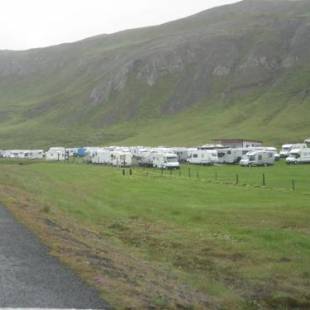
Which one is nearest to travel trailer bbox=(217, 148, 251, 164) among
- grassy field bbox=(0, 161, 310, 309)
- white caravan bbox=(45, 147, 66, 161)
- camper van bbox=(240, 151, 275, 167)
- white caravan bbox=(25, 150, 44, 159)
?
camper van bbox=(240, 151, 275, 167)

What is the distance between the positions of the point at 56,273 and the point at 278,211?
2521cm

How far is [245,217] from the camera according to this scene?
37125 millimetres

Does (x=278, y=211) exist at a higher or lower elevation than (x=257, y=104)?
lower

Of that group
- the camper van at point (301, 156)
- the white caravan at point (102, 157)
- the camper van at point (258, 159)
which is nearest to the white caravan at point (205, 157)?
the camper van at point (258, 159)

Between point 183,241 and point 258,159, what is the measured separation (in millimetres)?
57069

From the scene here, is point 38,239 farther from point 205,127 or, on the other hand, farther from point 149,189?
point 205,127

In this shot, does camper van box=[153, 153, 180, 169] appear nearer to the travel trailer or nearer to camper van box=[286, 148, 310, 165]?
the travel trailer

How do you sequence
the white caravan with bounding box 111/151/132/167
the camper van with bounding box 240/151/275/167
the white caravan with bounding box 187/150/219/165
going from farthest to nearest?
the white caravan with bounding box 111/151/132/167, the white caravan with bounding box 187/150/219/165, the camper van with bounding box 240/151/275/167

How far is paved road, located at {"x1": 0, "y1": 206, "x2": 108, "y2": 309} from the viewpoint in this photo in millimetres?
13625

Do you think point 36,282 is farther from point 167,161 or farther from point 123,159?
point 123,159

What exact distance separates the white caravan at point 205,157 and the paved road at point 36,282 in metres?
69.8

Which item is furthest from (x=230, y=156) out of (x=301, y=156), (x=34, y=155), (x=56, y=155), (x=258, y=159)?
(x=34, y=155)

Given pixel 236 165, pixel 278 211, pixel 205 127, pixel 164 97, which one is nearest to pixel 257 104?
pixel 205 127

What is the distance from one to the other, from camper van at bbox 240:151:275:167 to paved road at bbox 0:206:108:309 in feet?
218
